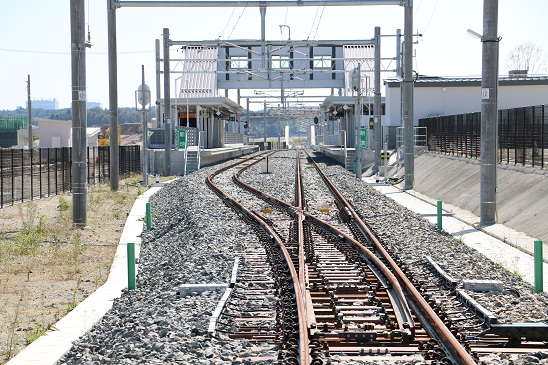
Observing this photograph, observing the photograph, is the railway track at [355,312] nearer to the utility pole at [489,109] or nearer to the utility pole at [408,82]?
the utility pole at [489,109]

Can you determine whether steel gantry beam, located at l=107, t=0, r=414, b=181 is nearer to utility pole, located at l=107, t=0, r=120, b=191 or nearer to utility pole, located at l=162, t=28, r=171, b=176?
utility pole, located at l=107, t=0, r=120, b=191

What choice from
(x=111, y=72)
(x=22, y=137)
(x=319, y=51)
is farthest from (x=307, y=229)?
(x=22, y=137)

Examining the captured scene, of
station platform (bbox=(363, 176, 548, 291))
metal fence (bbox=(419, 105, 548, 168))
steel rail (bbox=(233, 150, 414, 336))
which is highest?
metal fence (bbox=(419, 105, 548, 168))

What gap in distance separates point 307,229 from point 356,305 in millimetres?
7977

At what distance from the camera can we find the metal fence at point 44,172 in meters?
30.2

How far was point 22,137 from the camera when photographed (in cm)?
7981

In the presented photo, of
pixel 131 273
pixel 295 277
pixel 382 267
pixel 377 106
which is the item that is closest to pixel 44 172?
pixel 377 106

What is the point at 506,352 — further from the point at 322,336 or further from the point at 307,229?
the point at 307,229

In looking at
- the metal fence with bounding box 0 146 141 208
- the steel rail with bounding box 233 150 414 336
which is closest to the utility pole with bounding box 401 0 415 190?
the steel rail with bounding box 233 150 414 336

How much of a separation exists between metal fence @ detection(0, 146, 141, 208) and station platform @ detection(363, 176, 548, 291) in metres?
12.9

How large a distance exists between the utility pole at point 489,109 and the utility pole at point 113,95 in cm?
1724

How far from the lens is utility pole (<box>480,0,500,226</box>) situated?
20.0 metres

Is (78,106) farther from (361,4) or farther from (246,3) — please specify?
(361,4)

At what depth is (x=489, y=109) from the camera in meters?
20.3
